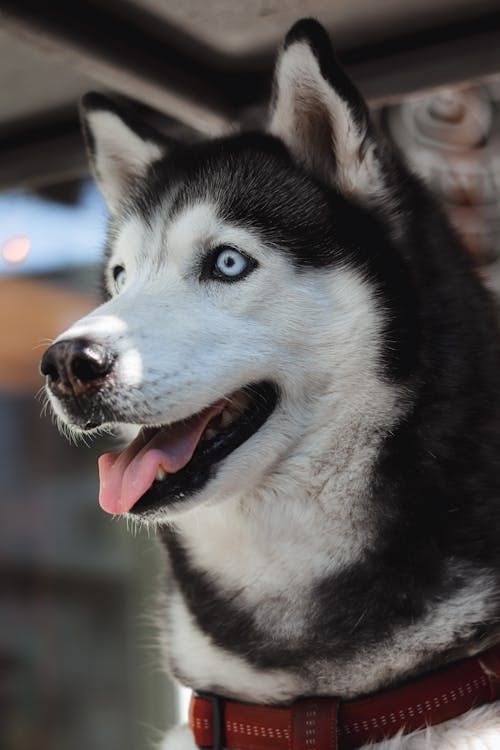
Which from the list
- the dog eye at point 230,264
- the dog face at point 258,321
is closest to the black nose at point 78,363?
the dog face at point 258,321

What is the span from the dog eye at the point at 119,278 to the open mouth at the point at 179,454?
0.30m

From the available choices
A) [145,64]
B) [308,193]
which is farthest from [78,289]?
[308,193]

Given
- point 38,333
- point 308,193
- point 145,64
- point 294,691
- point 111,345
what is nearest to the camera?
point 111,345

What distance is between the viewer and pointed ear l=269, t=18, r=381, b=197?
1343 millimetres

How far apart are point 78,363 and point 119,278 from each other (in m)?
0.41

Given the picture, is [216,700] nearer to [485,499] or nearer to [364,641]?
[364,641]

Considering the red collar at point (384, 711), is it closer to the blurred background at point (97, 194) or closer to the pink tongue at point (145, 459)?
the pink tongue at point (145, 459)

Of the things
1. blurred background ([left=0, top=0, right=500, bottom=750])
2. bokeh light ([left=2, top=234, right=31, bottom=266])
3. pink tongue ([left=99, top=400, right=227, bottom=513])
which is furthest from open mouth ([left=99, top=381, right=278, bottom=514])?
bokeh light ([left=2, top=234, right=31, bottom=266])

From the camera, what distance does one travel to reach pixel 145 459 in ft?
4.33

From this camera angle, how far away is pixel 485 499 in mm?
1330

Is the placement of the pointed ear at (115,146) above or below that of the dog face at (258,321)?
above

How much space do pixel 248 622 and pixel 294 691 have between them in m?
0.11

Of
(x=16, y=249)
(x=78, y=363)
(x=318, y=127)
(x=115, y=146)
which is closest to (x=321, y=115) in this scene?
(x=318, y=127)

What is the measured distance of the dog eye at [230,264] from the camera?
1.40 m
